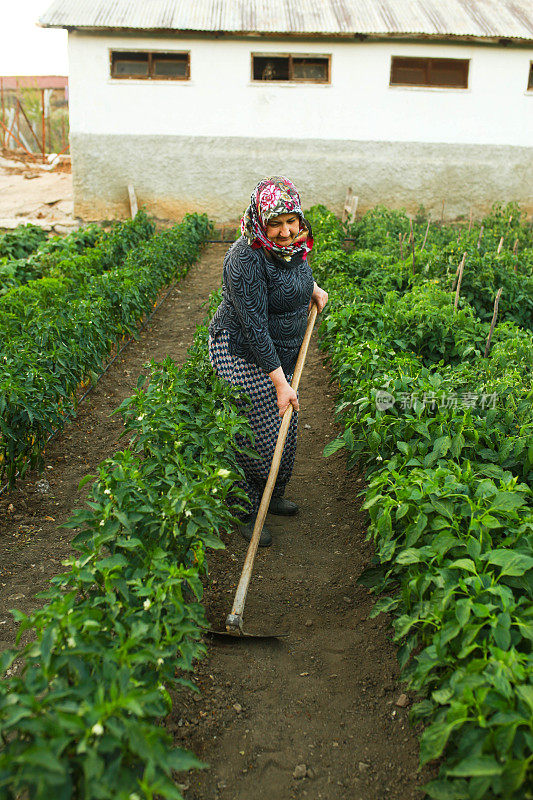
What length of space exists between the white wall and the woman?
9.90 meters

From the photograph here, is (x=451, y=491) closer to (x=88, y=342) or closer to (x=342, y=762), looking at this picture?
(x=342, y=762)

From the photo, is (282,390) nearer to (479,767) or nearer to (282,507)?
(282,507)

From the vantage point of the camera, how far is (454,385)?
3.02m

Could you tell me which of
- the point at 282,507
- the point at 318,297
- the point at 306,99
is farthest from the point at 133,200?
the point at 282,507

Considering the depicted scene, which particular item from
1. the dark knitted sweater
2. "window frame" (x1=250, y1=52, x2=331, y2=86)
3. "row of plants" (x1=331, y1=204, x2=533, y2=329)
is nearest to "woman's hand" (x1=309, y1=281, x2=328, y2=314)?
the dark knitted sweater

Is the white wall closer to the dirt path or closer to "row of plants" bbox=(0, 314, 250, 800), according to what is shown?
the dirt path

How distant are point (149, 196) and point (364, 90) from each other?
4.42 meters

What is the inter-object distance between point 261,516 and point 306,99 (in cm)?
1093

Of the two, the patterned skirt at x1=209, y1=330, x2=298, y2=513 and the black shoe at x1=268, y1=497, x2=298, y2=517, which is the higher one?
the patterned skirt at x1=209, y1=330, x2=298, y2=513

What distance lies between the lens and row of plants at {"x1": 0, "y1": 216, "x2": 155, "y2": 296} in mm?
6703

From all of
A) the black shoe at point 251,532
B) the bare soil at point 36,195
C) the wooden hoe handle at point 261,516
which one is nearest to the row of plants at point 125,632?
the wooden hoe handle at point 261,516

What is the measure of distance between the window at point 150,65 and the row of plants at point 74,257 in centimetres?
357

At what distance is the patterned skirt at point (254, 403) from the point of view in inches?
123

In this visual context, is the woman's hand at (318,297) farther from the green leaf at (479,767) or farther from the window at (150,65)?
the window at (150,65)
